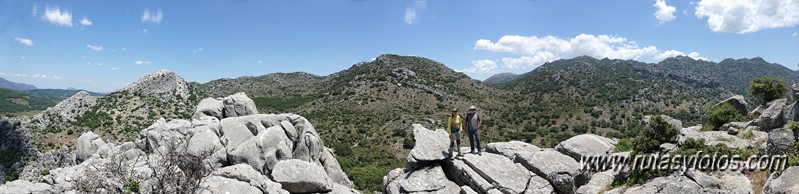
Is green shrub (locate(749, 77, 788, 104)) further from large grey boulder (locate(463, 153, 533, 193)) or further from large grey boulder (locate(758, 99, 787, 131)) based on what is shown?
large grey boulder (locate(463, 153, 533, 193))

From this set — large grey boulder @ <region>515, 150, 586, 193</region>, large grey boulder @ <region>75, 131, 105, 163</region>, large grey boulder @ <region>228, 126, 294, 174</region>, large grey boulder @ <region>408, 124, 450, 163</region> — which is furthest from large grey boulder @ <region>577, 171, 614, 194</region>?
large grey boulder @ <region>75, 131, 105, 163</region>

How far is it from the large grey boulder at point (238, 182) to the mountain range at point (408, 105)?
2179cm

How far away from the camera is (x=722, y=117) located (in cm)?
2927

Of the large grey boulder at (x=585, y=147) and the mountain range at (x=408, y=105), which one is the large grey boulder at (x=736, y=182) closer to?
the large grey boulder at (x=585, y=147)

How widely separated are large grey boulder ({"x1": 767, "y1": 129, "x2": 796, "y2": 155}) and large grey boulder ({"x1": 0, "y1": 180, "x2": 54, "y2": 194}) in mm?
32394

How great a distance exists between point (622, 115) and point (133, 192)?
91.1 meters

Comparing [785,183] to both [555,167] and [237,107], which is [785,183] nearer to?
[555,167]

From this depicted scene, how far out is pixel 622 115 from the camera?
3314 inches

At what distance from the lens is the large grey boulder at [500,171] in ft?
65.9

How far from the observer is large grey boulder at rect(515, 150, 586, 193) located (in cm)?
1931

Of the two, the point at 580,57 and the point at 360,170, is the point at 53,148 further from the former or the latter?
the point at 580,57

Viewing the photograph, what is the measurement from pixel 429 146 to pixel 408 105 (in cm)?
6966

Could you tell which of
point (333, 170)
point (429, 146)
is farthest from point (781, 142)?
point (333, 170)

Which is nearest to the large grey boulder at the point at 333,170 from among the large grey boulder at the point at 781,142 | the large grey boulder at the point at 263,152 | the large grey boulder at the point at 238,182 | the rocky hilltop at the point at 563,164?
the large grey boulder at the point at 263,152
